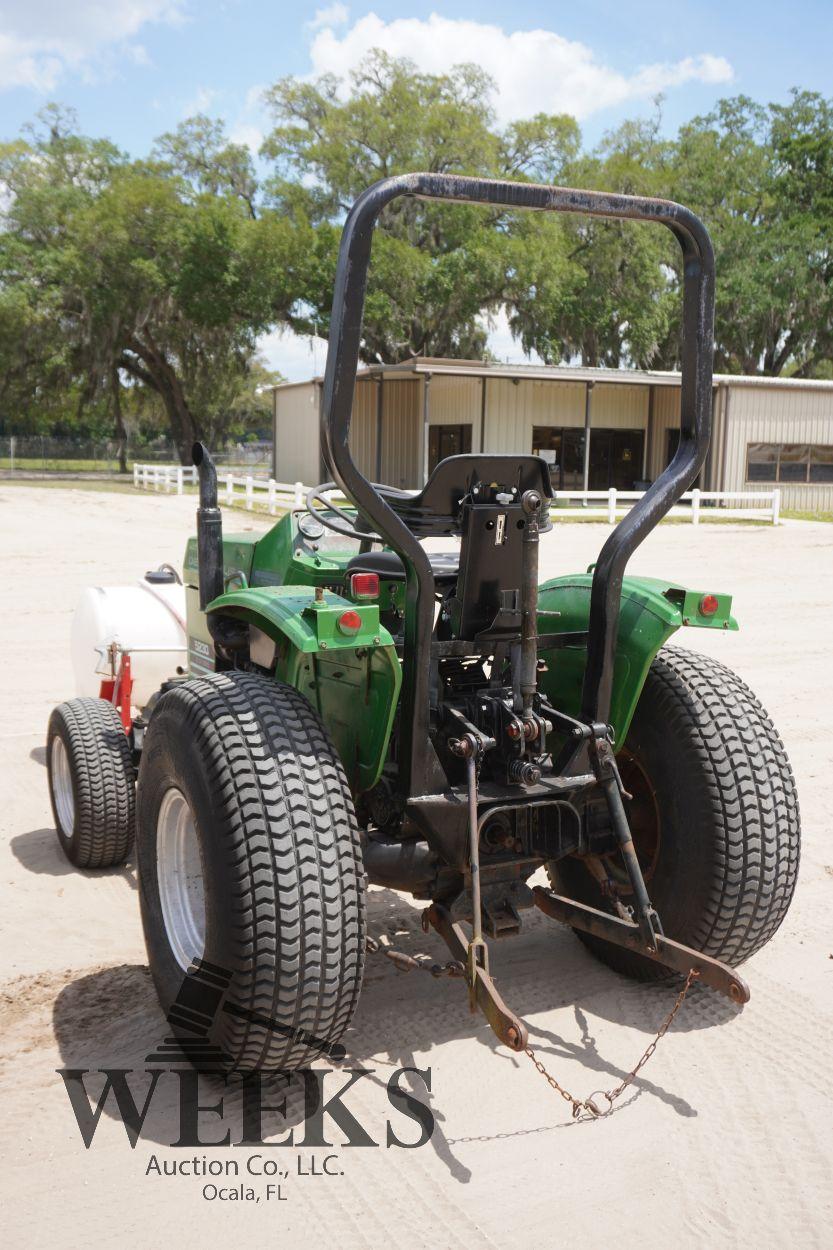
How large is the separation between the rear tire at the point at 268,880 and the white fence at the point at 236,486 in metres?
15.0

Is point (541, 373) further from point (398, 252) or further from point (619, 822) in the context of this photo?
point (619, 822)

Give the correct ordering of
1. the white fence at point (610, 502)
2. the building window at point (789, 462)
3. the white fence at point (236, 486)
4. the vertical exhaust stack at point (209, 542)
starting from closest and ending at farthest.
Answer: the vertical exhaust stack at point (209, 542), the white fence at point (610, 502), the white fence at point (236, 486), the building window at point (789, 462)

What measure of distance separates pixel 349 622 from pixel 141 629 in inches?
131

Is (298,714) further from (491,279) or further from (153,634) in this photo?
(491,279)

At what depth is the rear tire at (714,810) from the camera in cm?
337

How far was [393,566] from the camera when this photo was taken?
3.51 meters

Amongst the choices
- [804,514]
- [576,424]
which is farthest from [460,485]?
[576,424]

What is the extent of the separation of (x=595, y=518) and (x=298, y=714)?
2033 centimetres

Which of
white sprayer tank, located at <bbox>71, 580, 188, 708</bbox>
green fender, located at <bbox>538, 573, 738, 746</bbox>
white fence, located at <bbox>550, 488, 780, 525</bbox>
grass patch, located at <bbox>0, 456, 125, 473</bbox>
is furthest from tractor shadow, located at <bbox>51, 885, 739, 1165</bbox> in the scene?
grass patch, located at <bbox>0, 456, 125, 473</bbox>

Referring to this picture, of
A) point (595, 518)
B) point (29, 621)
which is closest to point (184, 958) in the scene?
point (29, 621)

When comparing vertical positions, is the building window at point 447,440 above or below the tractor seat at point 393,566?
above

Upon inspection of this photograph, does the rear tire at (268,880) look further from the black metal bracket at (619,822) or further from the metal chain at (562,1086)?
the black metal bracket at (619,822)

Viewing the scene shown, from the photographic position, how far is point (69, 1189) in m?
2.66

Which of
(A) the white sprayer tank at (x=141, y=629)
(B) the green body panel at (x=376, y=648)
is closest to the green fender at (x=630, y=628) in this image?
(B) the green body panel at (x=376, y=648)
